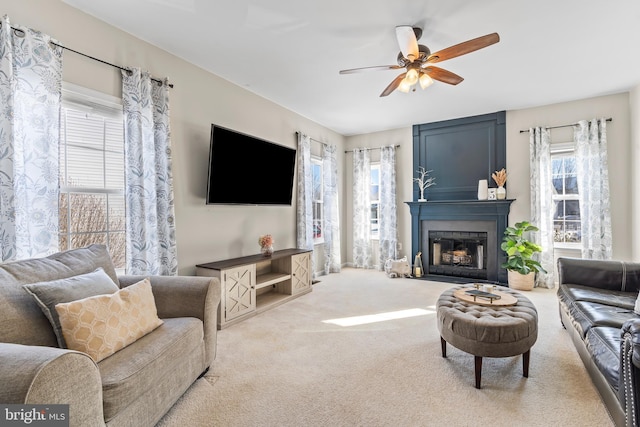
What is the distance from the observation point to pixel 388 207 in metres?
5.93

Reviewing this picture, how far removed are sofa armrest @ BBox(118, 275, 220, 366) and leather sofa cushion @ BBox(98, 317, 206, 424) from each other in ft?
0.24

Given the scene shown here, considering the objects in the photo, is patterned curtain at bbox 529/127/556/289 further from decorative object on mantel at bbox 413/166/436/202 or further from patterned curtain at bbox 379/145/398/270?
patterned curtain at bbox 379/145/398/270

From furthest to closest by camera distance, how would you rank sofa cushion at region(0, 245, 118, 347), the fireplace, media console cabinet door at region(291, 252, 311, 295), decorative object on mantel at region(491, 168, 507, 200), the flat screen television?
the fireplace
decorative object on mantel at region(491, 168, 507, 200)
media console cabinet door at region(291, 252, 311, 295)
the flat screen television
sofa cushion at region(0, 245, 118, 347)

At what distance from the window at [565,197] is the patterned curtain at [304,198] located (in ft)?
12.9

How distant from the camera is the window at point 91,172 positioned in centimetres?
239

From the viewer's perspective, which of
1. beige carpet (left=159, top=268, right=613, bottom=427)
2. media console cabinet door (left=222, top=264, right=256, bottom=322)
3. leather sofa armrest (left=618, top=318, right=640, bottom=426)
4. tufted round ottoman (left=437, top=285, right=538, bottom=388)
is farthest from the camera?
media console cabinet door (left=222, top=264, right=256, bottom=322)

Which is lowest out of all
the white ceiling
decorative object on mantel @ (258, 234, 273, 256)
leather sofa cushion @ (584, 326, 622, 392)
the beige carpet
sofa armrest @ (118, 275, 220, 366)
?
the beige carpet

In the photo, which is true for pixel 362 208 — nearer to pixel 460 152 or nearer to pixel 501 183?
pixel 460 152

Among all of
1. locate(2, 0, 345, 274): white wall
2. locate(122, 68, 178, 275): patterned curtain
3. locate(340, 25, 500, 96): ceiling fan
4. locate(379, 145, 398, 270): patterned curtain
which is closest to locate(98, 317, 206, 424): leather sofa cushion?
locate(122, 68, 178, 275): patterned curtain

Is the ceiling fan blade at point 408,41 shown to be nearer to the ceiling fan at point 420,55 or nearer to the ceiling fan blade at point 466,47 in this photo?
the ceiling fan at point 420,55

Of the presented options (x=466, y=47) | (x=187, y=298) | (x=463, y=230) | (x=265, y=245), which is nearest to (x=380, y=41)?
(x=466, y=47)

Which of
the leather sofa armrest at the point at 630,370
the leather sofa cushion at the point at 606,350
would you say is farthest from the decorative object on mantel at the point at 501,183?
the leather sofa armrest at the point at 630,370

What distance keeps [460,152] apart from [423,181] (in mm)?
823

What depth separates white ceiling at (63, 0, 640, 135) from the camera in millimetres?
2402
